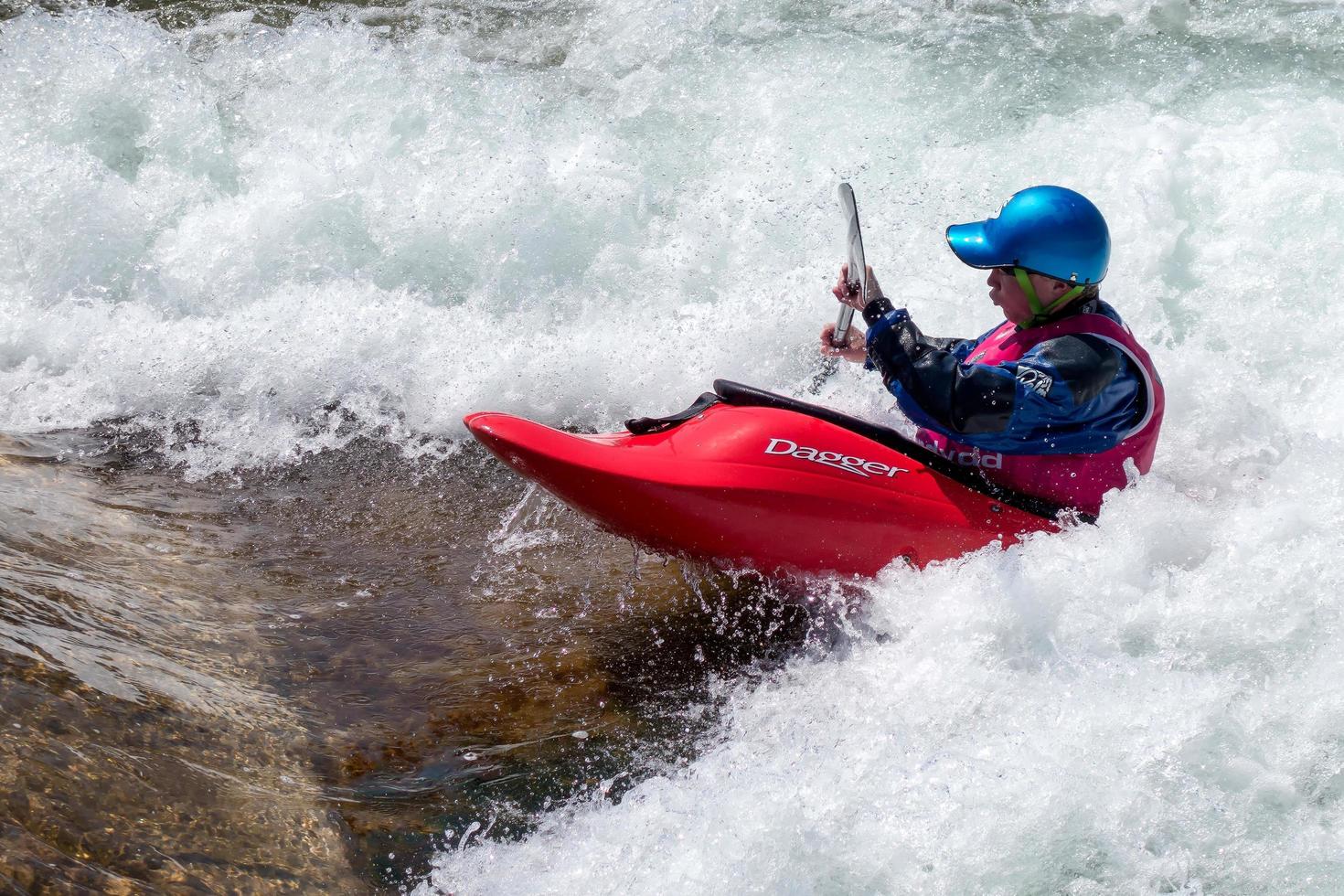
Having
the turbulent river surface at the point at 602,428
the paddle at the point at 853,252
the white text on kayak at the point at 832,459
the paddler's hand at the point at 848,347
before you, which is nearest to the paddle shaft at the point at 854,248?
the paddle at the point at 853,252

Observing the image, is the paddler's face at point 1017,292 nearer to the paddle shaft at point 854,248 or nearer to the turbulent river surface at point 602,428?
the paddle shaft at point 854,248

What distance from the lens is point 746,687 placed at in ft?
11.2

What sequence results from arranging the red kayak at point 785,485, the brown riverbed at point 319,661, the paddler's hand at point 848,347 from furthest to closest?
the paddler's hand at point 848,347, the red kayak at point 785,485, the brown riverbed at point 319,661

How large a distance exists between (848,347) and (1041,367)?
2.18 ft

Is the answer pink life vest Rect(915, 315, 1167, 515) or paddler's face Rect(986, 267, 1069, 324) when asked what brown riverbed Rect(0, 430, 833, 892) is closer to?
pink life vest Rect(915, 315, 1167, 515)

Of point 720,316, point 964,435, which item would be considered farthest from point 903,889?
point 720,316

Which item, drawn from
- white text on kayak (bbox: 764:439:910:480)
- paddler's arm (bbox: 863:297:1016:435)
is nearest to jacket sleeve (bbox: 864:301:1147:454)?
paddler's arm (bbox: 863:297:1016:435)

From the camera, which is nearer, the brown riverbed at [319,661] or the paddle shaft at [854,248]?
the brown riverbed at [319,661]

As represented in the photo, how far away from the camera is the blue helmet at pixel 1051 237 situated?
3119 millimetres

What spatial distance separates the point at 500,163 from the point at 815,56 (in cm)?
224

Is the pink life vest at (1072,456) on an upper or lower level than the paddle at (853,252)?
lower

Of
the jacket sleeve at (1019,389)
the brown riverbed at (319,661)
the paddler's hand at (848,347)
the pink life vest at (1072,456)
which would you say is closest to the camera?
the brown riverbed at (319,661)

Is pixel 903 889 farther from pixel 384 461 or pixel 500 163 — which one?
pixel 500 163

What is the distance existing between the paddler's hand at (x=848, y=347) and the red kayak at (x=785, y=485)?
0.21 m
